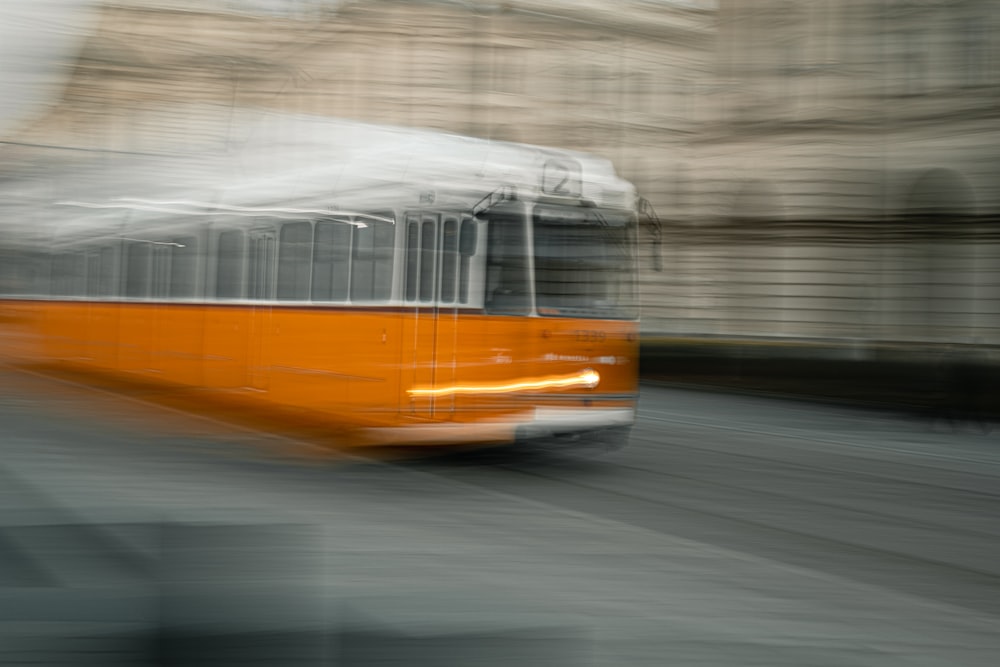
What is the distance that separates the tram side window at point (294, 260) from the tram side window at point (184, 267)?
2148 mm

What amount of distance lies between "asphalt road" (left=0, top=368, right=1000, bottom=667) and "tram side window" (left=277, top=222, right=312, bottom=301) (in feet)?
4.73

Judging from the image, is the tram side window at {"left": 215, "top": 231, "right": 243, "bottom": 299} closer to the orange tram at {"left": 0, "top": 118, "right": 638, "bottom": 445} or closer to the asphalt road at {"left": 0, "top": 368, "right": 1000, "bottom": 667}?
the orange tram at {"left": 0, "top": 118, "right": 638, "bottom": 445}

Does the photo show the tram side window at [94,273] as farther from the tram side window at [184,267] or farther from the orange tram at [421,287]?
the orange tram at [421,287]

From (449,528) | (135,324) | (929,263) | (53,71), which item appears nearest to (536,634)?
(449,528)

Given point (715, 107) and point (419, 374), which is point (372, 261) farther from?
point (715, 107)

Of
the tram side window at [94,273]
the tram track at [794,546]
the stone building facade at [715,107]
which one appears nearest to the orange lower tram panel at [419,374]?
the tram track at [794,546]

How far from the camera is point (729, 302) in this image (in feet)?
109

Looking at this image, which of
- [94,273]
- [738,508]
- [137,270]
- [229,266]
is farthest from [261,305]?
[94,273]

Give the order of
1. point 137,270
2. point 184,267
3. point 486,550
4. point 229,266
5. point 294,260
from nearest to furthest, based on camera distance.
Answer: point 486,550 < point 294,260 < point 229,266 < point 184,267 < point 137,270

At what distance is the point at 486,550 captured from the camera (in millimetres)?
8180

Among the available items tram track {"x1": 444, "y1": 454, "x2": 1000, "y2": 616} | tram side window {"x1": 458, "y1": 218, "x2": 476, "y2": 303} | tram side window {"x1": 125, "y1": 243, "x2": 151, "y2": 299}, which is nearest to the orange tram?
tram side window {"x1": 458, "y1": 218, "x2": 476, "y2": 303}

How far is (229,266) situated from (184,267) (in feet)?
4.41

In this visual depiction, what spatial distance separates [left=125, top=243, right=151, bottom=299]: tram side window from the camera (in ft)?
54.2

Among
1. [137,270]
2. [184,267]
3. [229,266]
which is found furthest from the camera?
[137,270]
